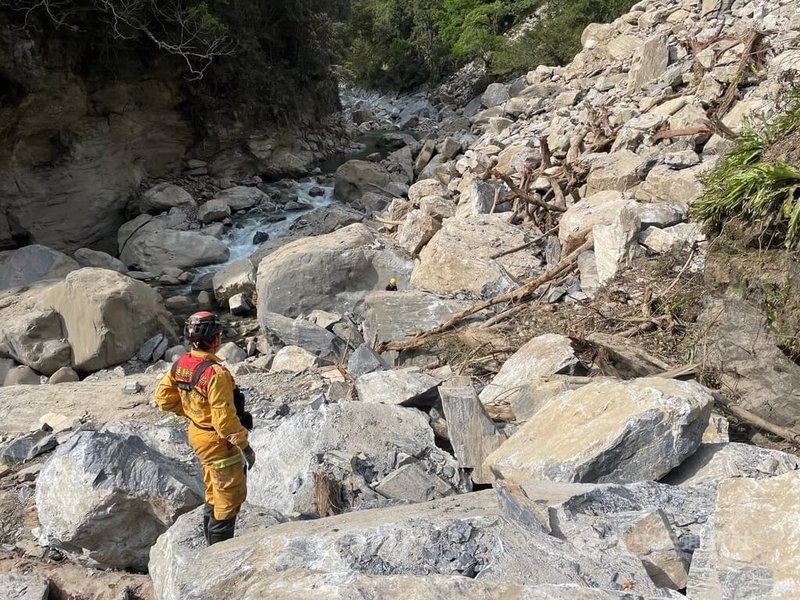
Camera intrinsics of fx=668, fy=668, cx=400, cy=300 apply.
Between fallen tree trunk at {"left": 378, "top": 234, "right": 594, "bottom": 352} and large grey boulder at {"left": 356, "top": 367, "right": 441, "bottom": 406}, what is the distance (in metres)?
1.62

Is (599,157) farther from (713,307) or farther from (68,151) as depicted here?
(68,151)

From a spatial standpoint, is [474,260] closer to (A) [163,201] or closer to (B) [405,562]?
(B) [405,562]

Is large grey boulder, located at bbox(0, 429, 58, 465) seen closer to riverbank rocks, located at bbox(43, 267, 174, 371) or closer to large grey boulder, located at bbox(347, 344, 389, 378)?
large grey boulder, located at bbox(347, 344, 389, 378)

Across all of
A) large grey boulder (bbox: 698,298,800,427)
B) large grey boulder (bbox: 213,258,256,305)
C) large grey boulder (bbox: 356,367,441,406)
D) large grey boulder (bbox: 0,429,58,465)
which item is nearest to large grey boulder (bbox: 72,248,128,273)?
large grey boulder (bbox: 213,258,256,305)

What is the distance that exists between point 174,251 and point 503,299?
7.65m

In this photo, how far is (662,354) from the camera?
5.15 meters

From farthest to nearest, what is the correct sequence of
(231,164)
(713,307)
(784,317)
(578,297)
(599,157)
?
1. (231,164)
2. (599,157)
3. (578,297)
4. (713,307)
5. (784,317)

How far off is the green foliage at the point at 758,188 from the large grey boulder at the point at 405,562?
307 centimetres

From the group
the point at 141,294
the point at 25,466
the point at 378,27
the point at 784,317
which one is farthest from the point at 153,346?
the point at 378,27

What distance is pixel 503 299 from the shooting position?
682 centimetres

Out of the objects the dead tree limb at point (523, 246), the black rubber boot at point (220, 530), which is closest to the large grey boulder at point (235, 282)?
the dead tree limb at point (523, 246)

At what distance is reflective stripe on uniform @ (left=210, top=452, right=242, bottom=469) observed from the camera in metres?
3.31

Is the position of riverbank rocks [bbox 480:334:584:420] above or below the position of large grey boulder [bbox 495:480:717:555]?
below

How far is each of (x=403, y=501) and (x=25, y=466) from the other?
3305 millimetres
